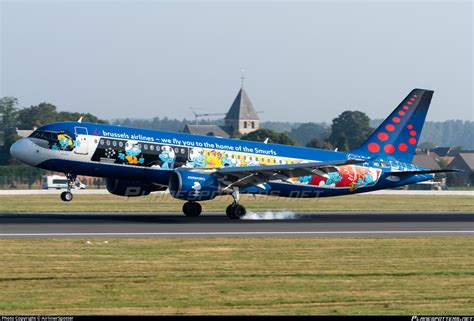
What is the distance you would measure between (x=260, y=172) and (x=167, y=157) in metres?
4.94

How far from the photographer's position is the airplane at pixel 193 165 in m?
41.5

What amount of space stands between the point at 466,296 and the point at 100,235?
1691 cm

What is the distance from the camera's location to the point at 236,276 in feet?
76.6

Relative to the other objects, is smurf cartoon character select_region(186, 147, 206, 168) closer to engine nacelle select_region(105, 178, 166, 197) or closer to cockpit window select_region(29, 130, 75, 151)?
engine nacelle select_region(105, 178, 166, 197)

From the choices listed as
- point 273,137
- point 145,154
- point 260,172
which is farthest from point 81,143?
point 273,137

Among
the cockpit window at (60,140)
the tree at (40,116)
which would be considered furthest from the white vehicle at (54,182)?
the cockpit window at (60,140)

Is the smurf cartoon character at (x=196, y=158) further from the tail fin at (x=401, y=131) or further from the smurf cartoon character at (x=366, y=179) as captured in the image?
the tail fin at (x=401, y=131)

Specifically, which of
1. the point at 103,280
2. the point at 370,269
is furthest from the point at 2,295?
the point at 370,269

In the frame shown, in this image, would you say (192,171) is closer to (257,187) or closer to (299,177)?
(257,187)

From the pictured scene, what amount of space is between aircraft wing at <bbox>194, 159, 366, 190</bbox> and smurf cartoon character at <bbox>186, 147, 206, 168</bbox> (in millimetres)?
1746

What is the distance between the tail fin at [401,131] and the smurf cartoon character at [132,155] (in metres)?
15.1

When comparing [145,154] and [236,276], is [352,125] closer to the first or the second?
[145,154]

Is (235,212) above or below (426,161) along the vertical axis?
below

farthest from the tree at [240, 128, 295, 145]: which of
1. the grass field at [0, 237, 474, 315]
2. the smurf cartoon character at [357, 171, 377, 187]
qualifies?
the grass field at [0, 237, 474, 315]
